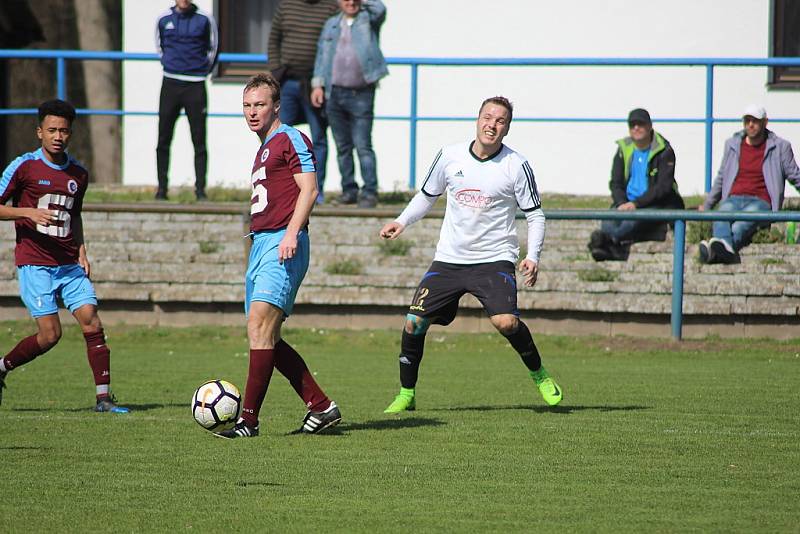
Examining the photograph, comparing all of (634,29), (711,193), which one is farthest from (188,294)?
→ (634,29)

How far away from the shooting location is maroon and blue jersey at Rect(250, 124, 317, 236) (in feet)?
23.2

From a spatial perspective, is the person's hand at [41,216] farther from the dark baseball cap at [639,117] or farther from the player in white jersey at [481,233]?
the dark baseball cap at [639,117]

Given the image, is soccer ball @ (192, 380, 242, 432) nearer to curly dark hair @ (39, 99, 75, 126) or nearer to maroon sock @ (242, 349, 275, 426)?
maroon sock @ (242, 349, 275, 426)

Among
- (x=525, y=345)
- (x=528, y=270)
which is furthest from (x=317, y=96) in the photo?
(x=528, y=270)

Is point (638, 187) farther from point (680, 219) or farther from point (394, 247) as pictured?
point (394, 247)

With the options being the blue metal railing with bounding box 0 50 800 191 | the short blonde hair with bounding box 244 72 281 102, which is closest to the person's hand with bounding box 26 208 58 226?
the short blonde hair with bounding box 244 72 281 102

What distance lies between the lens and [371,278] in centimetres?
1327

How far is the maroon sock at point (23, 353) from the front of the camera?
8.45 metres

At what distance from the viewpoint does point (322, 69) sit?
1438 centimetres

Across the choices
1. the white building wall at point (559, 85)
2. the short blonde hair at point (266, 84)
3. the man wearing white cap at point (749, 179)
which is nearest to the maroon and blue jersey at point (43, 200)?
the short blonde hair at point (266, 84)

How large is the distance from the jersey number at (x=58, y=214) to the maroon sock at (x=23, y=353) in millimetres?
723

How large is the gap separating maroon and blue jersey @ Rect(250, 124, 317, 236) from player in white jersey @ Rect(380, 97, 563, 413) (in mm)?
1090

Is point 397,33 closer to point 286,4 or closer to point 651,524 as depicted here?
point 286,4

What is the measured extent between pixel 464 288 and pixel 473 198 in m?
0.59
